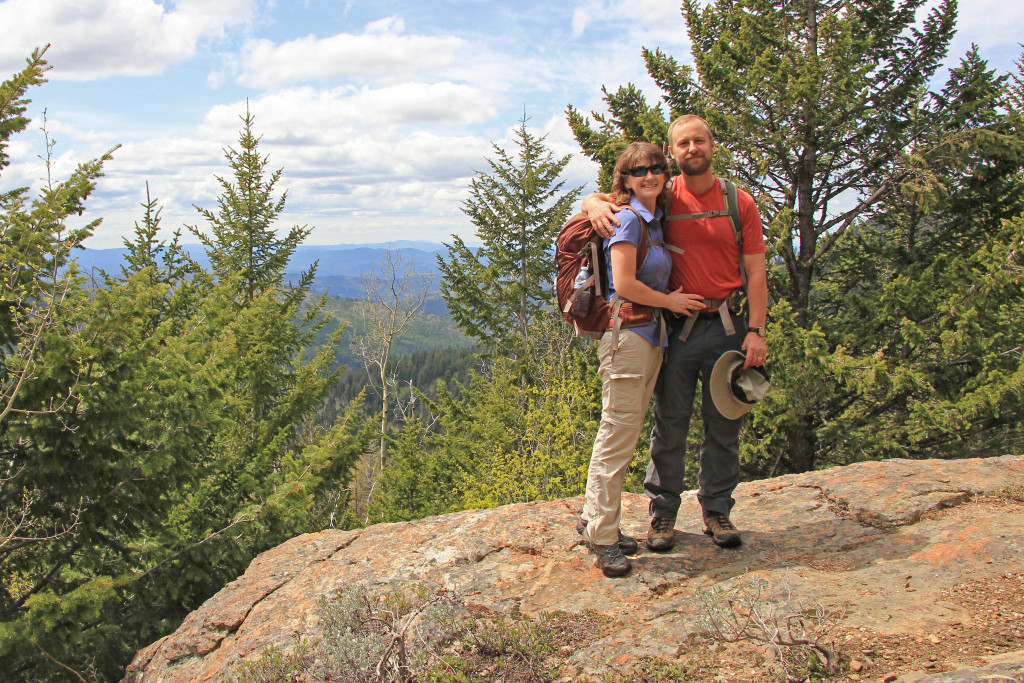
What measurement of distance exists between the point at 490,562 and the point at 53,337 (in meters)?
3.53

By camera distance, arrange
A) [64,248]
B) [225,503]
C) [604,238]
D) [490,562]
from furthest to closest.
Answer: [225,503] → [64,248] → [490,562] → [604,238]

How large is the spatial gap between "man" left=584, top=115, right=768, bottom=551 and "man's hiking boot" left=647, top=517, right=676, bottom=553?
0.29 m

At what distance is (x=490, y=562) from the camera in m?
3.74

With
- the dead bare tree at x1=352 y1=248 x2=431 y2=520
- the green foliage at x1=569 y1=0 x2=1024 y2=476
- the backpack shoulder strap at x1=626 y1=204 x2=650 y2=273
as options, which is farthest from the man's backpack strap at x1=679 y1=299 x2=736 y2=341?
the dead bare tree at x1=352 y1=248 x2=431 y2=520

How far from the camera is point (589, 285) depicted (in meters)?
3.21

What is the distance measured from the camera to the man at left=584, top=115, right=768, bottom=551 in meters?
3.19

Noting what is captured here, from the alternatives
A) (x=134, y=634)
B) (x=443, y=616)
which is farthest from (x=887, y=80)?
(x=134, y=634)

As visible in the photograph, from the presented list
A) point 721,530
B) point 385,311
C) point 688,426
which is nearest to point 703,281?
point 688,426

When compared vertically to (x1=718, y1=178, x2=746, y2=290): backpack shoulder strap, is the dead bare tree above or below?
below

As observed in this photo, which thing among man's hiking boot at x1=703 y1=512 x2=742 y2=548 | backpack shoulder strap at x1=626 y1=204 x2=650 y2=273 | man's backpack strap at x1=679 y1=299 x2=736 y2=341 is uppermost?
backpack shoulder strap at x1=626 y1=204 x2=650 y2=273

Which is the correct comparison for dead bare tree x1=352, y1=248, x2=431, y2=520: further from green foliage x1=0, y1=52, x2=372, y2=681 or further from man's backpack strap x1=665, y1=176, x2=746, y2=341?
man's backpack strap x1=665, y1=176, x2=746, y2=341

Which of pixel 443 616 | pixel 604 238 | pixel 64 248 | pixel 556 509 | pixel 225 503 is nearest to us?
pixel 443 616

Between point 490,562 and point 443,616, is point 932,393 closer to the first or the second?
point 490,562

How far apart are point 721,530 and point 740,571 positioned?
0.34m
